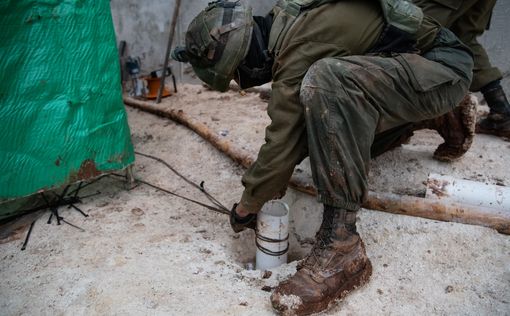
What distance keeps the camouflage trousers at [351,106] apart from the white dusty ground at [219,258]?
0.47 m

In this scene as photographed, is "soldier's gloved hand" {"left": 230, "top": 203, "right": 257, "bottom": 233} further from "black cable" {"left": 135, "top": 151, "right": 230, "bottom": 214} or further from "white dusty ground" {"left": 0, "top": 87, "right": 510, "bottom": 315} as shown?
"black cable" {"left": 135, "top": 151, "right": 230, "bottom": 214}

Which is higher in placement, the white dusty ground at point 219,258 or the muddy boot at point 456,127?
the muddy boot at point 456,127

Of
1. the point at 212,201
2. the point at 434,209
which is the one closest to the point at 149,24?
the point at 212,201

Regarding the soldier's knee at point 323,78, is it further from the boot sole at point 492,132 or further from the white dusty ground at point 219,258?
the boot sole at point 492,132

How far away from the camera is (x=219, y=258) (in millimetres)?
2332

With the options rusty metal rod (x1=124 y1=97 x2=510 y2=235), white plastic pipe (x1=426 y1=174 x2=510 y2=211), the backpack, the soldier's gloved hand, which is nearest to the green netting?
the soldier's gloved hand

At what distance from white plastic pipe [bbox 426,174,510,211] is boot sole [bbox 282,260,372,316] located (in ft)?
2.03

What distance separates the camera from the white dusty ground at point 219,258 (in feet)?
6.23

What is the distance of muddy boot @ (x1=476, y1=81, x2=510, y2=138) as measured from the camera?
320 centimetres

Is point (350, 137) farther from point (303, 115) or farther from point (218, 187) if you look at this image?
point (218, 187)

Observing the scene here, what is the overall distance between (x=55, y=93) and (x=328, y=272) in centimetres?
186

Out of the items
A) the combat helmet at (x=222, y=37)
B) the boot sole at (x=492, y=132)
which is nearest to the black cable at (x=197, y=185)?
the combat helmet at (x=222, y=37)

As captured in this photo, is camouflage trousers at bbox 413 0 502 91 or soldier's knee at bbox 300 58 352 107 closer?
soldier's knee at bbox 300 58 352 107

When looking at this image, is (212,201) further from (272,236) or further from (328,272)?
(328,272)
